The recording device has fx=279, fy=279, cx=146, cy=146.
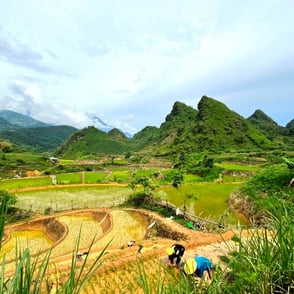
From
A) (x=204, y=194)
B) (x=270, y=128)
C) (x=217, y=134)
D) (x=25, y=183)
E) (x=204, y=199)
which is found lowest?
(x=25, y=183)

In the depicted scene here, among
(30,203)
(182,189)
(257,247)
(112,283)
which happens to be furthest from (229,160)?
(257,247)

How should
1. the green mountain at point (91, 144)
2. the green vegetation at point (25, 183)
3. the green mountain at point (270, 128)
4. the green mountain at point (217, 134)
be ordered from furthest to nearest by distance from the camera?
1. the green mountain at point (91, 144)
2. the green mountain at point (270, 128)
3. the green mountain at point (217, 134)
4. the green vegetation at point (25, 183)

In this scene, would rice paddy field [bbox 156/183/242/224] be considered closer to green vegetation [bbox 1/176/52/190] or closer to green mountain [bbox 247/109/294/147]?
green vegetation [bbox 1/176/52/190]

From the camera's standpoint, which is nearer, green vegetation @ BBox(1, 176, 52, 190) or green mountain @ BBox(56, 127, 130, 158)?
green vegetation @ BBox(1, 176, 52, 190)

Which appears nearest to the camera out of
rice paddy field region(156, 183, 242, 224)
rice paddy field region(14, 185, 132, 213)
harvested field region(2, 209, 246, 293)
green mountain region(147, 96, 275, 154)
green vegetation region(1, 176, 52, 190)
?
harvested field region(2, 209, 246, 293)

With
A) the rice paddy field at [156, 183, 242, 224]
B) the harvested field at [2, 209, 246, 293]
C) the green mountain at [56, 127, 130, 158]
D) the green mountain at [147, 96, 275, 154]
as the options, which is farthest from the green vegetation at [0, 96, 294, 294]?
the green mountain at [56, 127, 130, 158]

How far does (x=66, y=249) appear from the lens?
18.0 metres

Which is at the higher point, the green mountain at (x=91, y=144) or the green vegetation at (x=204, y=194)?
the green mountain at (x=91, y=144)

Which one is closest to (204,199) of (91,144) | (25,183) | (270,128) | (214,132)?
(25,183)

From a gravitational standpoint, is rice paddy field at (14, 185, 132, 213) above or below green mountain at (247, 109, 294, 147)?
below

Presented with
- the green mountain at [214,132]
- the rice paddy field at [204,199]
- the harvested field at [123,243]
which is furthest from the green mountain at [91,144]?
the harvested field at [123,243]

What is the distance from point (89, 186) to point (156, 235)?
71.0 feet

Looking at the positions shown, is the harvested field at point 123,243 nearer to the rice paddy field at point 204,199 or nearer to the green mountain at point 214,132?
the rice paddy field at point 204,199

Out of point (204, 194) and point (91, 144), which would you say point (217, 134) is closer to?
point (204, 194)
